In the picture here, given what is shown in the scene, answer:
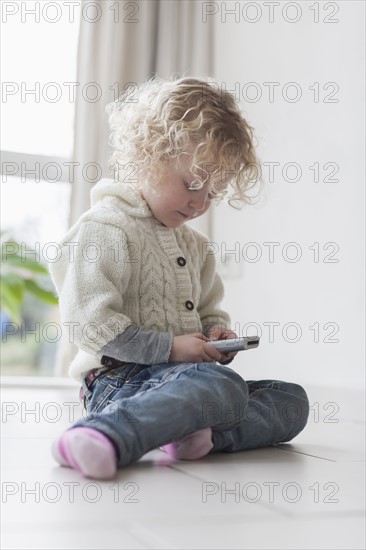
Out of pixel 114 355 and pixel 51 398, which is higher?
pixel 114 355

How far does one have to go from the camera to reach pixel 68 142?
3055 mm

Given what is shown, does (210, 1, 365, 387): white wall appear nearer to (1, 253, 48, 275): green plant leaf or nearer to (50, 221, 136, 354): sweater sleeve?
(1, 253, 48, 275): green plant leaf

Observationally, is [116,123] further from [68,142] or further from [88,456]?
[68,142]

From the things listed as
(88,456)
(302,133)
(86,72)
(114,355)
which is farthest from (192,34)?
(88,456)

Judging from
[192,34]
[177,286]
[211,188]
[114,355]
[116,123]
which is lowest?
[114,355]

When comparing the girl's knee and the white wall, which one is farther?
the white wall

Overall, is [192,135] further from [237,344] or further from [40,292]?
[40,292]

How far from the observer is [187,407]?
3.64 feet

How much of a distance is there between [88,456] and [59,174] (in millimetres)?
2153

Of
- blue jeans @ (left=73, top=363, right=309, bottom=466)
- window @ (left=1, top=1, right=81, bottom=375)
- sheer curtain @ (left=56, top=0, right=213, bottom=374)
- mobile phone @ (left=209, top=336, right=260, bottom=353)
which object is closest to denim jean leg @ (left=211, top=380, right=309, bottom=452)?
blue jeans @ (left=73, top=363, right=309, bottom=466)

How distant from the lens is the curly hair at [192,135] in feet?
4.56

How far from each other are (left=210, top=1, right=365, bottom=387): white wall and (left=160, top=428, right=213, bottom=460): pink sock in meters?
0.86

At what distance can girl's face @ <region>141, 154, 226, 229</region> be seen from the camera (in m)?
1.39

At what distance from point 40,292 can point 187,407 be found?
6.32 ft
